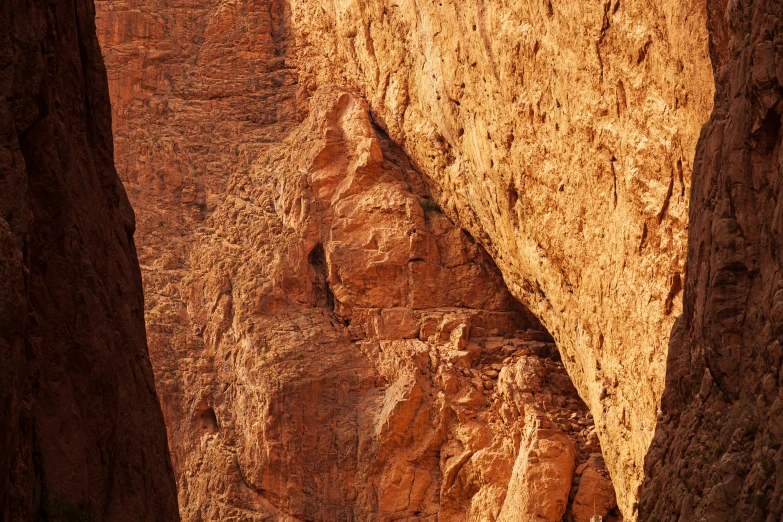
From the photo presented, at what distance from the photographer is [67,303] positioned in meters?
12.8

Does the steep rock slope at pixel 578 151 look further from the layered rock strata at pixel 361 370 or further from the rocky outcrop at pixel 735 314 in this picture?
the rocky outcrop at pixel 735 314

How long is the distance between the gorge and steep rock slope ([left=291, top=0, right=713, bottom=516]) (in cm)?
7

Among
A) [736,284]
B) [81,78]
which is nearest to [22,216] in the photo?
[81,78]

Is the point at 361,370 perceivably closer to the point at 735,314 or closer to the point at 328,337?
the point at 328,337

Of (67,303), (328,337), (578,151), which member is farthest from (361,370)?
(67,303)

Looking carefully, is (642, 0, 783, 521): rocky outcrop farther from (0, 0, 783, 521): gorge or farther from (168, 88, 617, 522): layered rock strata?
(168, 88, 617, 522): layered rock strata

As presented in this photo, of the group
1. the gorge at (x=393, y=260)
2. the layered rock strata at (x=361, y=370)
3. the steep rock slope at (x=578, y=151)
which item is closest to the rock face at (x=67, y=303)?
the gorge at (x=393, y=260)

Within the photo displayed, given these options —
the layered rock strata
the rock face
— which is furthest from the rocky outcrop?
the layered rock strata

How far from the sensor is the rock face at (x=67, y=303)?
34.6ft

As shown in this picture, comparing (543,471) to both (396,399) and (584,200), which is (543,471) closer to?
(396,399)

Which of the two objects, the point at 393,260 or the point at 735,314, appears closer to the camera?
the point at 735,314

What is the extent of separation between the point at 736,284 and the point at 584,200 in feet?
29.5

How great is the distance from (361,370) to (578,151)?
9.07m

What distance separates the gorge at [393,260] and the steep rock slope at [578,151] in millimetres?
67
